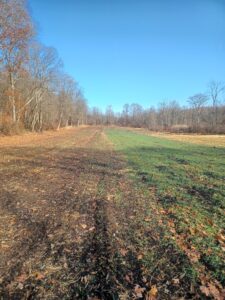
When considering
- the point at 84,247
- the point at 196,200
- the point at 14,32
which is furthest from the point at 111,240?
the point at 14,32

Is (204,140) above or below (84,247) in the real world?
above

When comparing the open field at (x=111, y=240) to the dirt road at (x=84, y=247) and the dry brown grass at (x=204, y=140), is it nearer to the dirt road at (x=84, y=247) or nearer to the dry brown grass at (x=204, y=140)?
the dirt road at (x=84, y=247)

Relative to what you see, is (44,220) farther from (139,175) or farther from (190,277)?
(139,175)

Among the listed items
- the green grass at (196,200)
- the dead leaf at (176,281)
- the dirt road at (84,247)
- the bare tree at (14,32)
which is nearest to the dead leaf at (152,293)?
the dirt road at (84,247)

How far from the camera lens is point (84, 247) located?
11.5 feet

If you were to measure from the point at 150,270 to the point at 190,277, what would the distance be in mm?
532

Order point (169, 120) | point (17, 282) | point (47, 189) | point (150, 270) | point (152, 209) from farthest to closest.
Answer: point (169, 120) < point (47, 189) < point (152, 209) < point (150, 270) < point (17, 282)

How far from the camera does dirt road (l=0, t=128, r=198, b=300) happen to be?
2.64 m

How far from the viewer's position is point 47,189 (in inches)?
255

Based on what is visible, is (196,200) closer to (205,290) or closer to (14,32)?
(205,290)

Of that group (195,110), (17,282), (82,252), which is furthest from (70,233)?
(195,110)

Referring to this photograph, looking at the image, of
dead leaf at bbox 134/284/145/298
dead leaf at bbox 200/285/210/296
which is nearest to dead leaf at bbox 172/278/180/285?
dead leaf at bbox 200/285/210/296

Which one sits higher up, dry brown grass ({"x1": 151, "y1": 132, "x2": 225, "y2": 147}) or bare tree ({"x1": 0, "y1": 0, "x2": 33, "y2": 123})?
bare tree ({"x1": 0, "y1": 0, "x2": 33, "y2": 123})

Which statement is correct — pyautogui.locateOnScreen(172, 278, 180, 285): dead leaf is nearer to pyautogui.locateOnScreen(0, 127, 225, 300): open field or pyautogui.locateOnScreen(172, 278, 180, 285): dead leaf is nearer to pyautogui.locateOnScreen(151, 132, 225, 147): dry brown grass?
pyautogui.locateOnScreen(0, 127, 225, 300): open field
